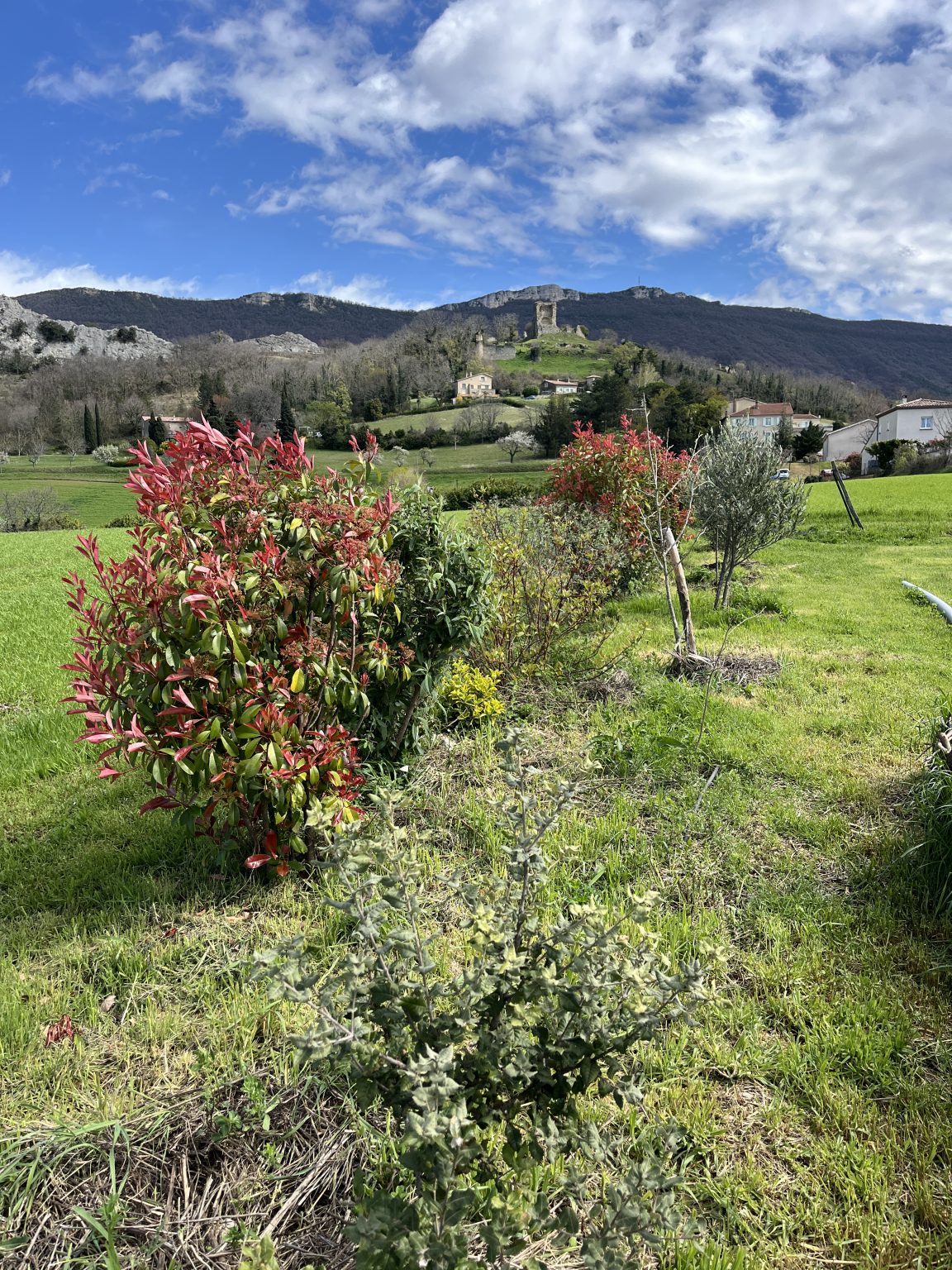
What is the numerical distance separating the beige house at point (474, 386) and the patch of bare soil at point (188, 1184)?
318 ft

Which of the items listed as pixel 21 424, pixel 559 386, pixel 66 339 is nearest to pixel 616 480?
pixel 21 424

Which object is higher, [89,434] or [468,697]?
[89,434]

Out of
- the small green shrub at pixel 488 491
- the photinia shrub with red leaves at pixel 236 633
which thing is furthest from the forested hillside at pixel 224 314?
the photinia shrub with red leaves at pixel 236 633

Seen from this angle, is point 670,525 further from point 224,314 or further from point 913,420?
point 224,314

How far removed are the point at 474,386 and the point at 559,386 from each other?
578 inches

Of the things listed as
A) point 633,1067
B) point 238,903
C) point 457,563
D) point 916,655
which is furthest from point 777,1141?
point 916,655

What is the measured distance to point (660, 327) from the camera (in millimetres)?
185750

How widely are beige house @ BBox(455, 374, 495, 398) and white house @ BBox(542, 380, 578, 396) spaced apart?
8929mm

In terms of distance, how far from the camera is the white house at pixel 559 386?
101m

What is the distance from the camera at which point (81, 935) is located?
3004mm

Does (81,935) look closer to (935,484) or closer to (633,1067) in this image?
(633,1067)

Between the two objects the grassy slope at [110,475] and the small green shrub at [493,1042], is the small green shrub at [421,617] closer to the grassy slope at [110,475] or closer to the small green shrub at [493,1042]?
the small green shrub at [493,1042]

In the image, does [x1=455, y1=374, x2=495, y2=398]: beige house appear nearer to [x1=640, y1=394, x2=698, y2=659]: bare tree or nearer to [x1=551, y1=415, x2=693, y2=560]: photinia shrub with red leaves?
[x1=640, y1=394, x2=698, y2=659]: bare tree

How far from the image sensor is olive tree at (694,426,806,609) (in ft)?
28.2
